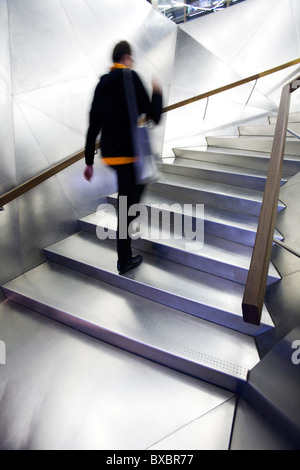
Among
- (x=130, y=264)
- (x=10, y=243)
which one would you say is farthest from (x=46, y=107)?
(x=130, y=264)

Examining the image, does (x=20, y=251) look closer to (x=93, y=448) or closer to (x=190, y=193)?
(x=93, y=448)

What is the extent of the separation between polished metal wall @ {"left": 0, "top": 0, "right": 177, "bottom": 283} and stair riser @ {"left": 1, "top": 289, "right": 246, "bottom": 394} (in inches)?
19.6

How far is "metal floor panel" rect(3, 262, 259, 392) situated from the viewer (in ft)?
5.07

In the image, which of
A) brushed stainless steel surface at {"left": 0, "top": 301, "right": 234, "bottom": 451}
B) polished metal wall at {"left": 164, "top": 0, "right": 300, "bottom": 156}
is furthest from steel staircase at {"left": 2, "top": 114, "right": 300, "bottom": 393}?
polished metal wall at {"left": 164, "top": 0, "right": 300, "bottom": 156}

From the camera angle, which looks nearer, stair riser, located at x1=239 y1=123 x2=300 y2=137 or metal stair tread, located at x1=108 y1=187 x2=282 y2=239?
metal stair tread, located at x1=108 y1=187 x2=282 y2=239

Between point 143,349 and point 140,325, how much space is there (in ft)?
0.54

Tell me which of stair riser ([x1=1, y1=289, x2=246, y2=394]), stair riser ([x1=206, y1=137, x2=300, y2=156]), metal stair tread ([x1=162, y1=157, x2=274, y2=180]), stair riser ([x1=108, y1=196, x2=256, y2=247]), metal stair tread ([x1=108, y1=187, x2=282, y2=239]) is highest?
stair riser ([x1=206, y1=137, x2=300, y2=156])

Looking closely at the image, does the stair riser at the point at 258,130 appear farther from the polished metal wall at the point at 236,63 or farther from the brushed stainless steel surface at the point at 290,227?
the brushed stainless steel surface at the point at 290,227

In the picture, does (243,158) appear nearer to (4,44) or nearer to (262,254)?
(262,254)

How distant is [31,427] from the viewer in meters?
1.41

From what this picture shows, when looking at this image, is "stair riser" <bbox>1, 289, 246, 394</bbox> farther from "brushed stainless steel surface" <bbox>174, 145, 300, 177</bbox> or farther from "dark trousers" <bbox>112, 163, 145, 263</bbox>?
"brushed stainless steel surface" <bbox>174, 145, 300, 177</bbox>

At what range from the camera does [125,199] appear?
1.88 metres

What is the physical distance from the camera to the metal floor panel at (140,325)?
60.9 inches

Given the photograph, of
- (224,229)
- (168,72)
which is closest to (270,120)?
(168,72)
